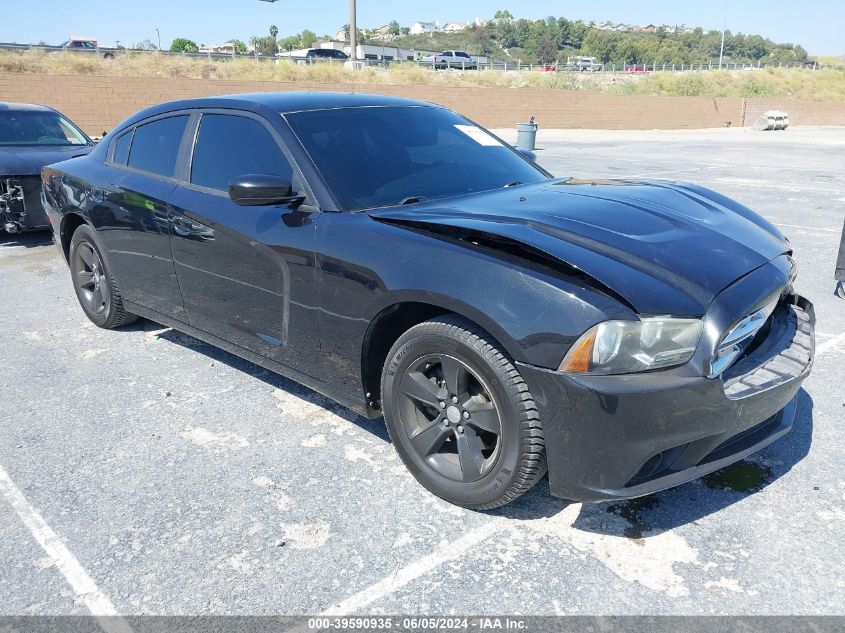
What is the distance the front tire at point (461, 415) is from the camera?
7.95 ft


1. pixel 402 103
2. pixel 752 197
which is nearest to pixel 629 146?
pixel 752 197

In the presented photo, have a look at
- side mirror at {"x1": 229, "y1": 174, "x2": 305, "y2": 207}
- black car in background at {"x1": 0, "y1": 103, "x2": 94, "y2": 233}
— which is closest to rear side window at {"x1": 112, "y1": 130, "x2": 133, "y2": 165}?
side mirror at {"x1": 229, "y1": 174, "x2": 305, "y2": 207}

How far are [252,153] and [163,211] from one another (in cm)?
74

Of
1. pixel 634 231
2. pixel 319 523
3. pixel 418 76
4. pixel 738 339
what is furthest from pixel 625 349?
pixel 418 76

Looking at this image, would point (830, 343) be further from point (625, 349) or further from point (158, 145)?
point (158, 145)

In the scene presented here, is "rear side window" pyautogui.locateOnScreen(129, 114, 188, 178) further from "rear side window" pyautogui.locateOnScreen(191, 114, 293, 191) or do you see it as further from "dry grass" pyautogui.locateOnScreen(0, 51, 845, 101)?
"dry grass" pyautogui.locateOnScreen(0, 51, 845, 101)

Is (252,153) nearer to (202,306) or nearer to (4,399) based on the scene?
(202,306)

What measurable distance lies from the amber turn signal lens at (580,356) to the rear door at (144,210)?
253cm

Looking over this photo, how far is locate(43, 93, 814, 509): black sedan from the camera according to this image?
228 cm

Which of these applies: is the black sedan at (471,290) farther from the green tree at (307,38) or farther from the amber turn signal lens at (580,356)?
the green tree at (307,38)

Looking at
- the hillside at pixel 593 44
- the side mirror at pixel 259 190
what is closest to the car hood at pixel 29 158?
the side mirror at pixel 259 190

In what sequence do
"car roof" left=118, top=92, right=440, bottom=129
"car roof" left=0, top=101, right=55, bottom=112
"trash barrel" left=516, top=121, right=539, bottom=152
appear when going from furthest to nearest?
"trash barrel" left=516, top=121, right=539, bottom=152 → "car roof" left=0, top=101, right=55, bottom=112 → "car roof" left=118, top=92, right=440, bottom=129

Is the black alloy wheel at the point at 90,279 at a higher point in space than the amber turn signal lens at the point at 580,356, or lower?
lower

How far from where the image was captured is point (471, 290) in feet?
8.09
